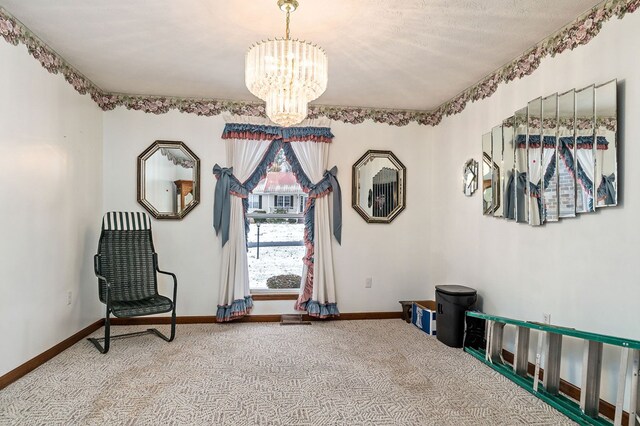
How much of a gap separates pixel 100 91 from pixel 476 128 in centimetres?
410

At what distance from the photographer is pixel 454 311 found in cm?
344

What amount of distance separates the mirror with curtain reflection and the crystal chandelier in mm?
1761

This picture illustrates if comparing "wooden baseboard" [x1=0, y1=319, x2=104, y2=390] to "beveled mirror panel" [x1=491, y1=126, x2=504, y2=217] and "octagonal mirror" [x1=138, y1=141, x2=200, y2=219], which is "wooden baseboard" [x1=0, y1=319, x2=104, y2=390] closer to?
"octagonal mirror" [x1=138, y1=141, x2=200, y2=219]

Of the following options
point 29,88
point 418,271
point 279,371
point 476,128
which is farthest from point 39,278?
point 476,128

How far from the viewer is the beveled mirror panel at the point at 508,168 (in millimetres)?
3094

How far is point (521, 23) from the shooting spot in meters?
2.55

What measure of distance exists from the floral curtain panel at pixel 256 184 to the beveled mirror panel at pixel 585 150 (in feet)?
8.13

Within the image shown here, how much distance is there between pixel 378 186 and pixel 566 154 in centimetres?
226

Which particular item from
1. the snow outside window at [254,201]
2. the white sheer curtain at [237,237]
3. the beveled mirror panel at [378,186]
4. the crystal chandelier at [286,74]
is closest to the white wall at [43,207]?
the white sheer curtain at [237,237]

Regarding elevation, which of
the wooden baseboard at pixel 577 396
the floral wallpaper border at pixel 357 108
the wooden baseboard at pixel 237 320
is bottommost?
the wooden baseboard at pixel 237 320

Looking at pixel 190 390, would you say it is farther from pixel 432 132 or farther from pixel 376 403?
pixel 432 132

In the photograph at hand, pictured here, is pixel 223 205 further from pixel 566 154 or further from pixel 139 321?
pixel 566 154

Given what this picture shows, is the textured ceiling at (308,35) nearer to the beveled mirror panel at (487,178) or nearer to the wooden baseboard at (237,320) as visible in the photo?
the beveled mirror panel at (487,178)

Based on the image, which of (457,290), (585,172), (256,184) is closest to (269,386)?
(457,290)
